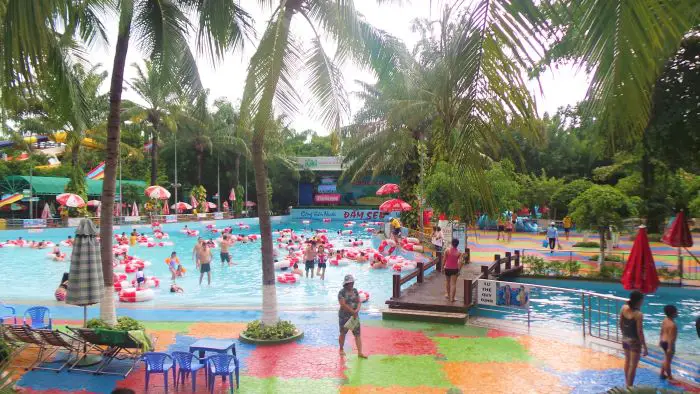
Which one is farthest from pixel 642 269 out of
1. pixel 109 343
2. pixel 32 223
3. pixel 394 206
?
pixel 32 223

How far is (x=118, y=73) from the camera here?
9.53 meters

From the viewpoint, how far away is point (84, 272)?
28.5 feet

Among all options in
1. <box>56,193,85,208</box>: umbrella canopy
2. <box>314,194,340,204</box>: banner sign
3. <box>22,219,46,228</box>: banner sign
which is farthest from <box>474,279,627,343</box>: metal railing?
<box>314,194,340,204</box>: banner sign


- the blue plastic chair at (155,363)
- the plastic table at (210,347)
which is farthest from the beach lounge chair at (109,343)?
the plastic table at (210,347)

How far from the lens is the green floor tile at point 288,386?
7.44 m

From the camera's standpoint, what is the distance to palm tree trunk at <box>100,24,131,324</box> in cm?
930

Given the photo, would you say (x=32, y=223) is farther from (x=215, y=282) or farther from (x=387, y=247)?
(x=387, y=247)

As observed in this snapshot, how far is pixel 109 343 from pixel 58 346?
1099 mm

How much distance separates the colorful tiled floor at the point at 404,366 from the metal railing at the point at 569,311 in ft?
3.32

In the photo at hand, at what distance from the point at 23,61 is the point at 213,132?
47.4 metres

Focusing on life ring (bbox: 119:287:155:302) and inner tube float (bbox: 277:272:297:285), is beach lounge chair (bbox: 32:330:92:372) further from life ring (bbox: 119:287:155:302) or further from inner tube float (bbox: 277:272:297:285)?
inner tube float (bbox: 277:272:297:285)

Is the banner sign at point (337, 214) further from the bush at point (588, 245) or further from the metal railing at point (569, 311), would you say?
the metal railing at point (569, 311)

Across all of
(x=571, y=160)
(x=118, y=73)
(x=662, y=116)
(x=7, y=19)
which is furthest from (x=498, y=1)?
(x=571, y=160)

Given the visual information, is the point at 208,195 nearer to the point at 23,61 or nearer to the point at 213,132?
the point at 213,132
